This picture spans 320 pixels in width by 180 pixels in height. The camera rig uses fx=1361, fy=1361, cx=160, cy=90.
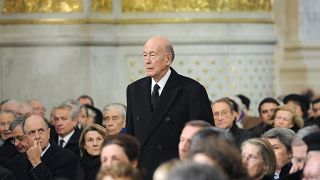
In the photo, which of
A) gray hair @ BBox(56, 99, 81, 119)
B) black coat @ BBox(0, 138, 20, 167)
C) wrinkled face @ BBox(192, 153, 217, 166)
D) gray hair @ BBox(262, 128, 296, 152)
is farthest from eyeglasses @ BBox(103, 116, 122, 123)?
wrinkled face @ BBox(192, 153, 217, 166)

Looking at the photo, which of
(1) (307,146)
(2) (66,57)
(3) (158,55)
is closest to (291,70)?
(2) (66,57)

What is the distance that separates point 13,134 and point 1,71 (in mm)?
6895

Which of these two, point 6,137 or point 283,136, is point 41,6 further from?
point 283,136

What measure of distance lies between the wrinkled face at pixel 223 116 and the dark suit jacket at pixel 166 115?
371 centimetres

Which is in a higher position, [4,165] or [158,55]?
→ [158,55]

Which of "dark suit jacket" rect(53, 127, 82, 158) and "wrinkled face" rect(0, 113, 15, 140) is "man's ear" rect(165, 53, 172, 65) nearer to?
"dark suit jacket" rect(53, 127, 82, 158)

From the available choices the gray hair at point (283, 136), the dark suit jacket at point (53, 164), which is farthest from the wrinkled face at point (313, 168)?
the dark suit jacket at point (53, 164)

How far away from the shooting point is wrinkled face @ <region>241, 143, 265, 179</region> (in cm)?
1036

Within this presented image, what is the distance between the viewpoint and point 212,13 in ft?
73.0

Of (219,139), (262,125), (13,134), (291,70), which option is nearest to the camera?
(219,139)

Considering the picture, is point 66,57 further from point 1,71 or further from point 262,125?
point 262,125

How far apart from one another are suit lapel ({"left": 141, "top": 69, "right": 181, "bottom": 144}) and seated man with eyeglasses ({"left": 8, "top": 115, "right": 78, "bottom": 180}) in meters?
1.78

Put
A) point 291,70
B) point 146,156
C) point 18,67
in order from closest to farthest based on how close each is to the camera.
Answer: point 146,156
point 18,67
point 291,70

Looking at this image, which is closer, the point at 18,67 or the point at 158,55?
the point at 158,55
